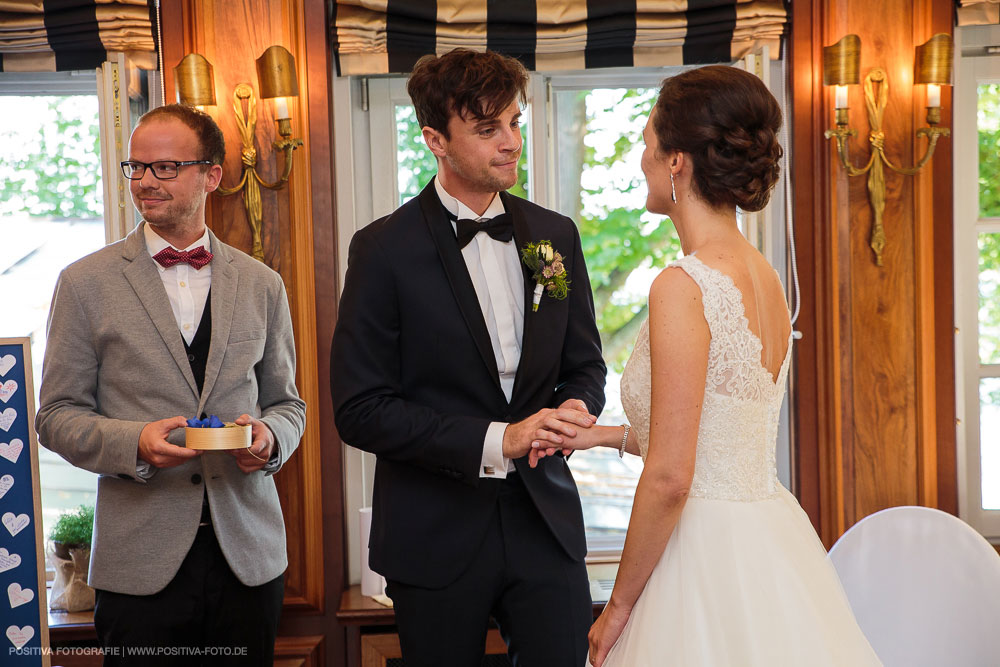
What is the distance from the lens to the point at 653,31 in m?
3.31

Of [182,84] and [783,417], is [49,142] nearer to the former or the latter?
[182,84]

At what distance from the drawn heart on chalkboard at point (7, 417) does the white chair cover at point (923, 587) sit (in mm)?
2467

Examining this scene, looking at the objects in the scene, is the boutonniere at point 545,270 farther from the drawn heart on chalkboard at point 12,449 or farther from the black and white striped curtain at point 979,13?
the black and white striped curtain at point 979,13

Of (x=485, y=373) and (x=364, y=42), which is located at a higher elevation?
(x=364, y=42)

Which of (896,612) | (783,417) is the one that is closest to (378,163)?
(783,417)

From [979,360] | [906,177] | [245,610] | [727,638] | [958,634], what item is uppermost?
[906,177]

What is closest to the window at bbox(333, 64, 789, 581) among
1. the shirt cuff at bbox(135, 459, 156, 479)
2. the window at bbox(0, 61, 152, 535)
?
the window at bbox(0, 61, 152, 535)

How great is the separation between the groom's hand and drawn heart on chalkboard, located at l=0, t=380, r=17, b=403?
4.60ft

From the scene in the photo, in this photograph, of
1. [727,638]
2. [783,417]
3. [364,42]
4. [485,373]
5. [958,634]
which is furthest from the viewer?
[783,417]

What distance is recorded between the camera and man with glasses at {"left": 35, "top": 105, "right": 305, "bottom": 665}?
2.05 m

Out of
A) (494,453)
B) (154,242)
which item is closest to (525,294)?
(494,453)

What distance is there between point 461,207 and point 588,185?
1679 mm

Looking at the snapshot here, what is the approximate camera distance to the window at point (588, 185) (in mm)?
3484

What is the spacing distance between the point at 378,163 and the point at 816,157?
1710mm
